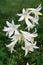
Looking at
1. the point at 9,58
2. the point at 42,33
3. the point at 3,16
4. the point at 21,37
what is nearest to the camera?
the point at 21,37

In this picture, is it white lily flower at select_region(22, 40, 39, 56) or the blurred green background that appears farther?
the blurred green background

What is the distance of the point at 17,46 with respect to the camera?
3.87 metres

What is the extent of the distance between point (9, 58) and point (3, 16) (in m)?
1.05

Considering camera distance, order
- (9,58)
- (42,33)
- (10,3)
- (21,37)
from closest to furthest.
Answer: (21,37) → (9,58) → (42,33) → (10,3)

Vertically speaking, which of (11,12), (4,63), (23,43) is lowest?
(4,63)

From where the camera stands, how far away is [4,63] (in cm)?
363

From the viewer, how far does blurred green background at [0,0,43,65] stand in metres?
3.65

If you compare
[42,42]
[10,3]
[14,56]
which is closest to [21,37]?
[14,56]

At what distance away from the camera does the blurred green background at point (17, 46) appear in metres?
3.65

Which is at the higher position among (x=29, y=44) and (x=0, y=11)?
(x=0, y=11)

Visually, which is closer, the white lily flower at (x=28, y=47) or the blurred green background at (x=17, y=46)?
the white lily flower at (x=28, y=47)

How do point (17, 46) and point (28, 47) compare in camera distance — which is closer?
point (28, 47)

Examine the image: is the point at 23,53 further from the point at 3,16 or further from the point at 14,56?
the point at 3,16

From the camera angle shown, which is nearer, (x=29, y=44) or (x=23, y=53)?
(x=29, y=44)
